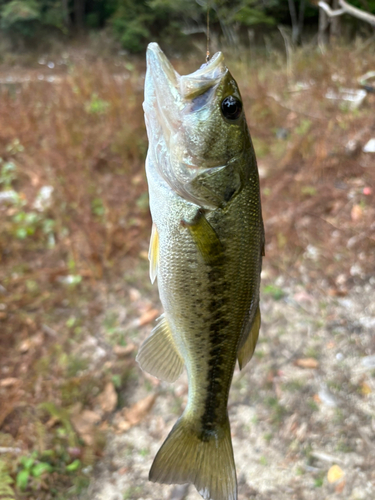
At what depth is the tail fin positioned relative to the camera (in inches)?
49.1

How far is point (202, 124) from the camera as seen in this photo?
1122mm

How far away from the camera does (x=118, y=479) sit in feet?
7.84

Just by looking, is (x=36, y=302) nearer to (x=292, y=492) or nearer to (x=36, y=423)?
(x=36, y=423)

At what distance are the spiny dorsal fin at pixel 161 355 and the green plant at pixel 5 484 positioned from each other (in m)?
1.46

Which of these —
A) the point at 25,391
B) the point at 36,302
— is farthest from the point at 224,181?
the point at 36,302

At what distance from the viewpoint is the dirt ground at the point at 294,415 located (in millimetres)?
2332

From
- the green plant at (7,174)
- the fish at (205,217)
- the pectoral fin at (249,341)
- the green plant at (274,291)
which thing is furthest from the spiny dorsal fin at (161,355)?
the green plant at (7,174)

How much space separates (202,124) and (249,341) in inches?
30.3

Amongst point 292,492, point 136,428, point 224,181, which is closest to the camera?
point 224,181

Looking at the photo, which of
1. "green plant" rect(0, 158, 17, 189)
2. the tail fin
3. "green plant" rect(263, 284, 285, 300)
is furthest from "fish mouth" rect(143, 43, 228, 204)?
"green plant" rect(0, 158, 17, 189)

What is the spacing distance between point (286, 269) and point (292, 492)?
1.95m

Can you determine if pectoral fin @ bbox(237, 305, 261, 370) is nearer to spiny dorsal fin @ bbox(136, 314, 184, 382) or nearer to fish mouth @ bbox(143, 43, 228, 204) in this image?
spiny dorsal fin @ bbox(136, 314, 184, 382)

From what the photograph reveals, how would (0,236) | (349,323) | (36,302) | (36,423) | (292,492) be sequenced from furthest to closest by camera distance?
(0,236)
(36,302)
(349,323)
(36,423)
(292,492)

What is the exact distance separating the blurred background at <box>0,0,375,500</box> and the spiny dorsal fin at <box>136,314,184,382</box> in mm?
1497
